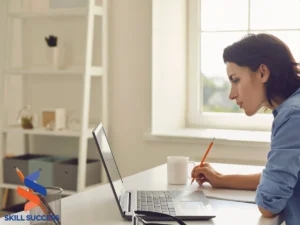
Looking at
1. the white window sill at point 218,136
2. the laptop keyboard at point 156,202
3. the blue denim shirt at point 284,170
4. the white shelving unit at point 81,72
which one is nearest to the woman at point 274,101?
the blue denim shirt at point 284,170

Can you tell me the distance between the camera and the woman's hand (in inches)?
74.0

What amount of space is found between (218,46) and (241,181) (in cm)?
160

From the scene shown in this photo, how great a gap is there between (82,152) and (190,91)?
0.82 meters

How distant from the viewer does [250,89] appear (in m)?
1.64

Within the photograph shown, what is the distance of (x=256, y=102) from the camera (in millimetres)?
1645

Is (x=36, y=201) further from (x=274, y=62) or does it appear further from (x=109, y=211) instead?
(x=274, y=62)

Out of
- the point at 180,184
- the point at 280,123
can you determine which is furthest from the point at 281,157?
the point at 180,184

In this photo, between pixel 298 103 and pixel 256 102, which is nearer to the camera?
pixel 298 103

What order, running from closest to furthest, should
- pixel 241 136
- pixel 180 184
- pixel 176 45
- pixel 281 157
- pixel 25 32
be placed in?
pixel 281 157 → pixel 180 184 → pixel 241 136 → pixel 176 45 → pixel 25 32

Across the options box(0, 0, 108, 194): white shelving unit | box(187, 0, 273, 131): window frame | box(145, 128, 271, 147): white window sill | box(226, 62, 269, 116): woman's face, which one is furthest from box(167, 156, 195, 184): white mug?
box(187, 0, 273, 131): window frame

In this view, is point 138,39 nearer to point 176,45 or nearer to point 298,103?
point 176,45

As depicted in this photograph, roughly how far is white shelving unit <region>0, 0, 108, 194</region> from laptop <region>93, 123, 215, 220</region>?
1.26 metres

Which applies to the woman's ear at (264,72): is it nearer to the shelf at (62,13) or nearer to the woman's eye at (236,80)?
the woman's eye at (236,80)

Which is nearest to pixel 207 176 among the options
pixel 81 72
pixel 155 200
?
pixel 155 200
